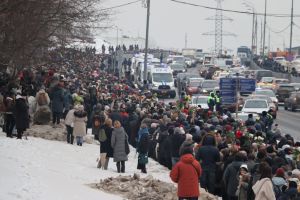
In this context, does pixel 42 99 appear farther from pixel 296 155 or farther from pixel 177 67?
pixel 177 67

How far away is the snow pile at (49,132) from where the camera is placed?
30.3m

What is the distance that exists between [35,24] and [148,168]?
7.48 m

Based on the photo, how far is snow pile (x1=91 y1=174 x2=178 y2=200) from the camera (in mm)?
19486

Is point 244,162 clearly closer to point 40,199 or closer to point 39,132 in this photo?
point 40,199

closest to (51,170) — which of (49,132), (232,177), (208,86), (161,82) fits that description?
(232,177)

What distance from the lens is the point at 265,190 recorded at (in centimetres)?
1569

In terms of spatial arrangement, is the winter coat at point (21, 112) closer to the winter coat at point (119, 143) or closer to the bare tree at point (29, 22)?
the bare tree at point (29, 22)

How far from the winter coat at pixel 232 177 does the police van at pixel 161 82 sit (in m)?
48.3

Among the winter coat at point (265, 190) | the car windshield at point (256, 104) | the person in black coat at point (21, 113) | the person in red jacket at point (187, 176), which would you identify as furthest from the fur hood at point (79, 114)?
the car windshield at point (256, 104)

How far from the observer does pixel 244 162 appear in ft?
62.1

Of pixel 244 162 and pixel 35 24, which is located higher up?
pixel 35 24

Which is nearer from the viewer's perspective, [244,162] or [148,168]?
[244,162]

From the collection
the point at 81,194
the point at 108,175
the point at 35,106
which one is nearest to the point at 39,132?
the point at 35,106

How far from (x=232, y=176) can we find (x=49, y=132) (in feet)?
43.0
